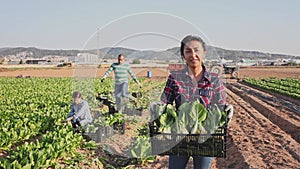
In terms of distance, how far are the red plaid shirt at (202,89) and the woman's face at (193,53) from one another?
0.31 feet

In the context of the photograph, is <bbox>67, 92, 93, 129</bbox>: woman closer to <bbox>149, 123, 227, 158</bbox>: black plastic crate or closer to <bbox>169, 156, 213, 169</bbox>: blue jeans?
<bbox>169, 156, 213, 169</bbox>: blue jeans

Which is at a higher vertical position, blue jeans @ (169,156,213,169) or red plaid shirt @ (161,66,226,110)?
red plaid shirt @ (161,66,226,110)

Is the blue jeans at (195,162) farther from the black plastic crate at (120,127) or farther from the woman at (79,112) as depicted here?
the black plastic crate at (120,127)

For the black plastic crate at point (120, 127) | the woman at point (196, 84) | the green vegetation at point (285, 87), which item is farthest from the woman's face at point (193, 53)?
the green vegetation at point (285, 87)

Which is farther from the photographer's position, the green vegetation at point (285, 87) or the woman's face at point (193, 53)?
the green vegetation at point (285, 87)

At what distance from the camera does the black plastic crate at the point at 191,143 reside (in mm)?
2850

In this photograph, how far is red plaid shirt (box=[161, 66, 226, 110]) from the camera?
3.12 m

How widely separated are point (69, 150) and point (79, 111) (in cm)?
126

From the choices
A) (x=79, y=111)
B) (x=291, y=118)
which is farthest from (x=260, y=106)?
(x=79, y=111)

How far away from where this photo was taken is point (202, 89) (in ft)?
10.3

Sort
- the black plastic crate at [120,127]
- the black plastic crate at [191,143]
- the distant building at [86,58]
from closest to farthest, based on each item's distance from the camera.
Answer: the black plastic crate at [191,143]
the distant building at [86,58]
the black plastic crate at [120,127]

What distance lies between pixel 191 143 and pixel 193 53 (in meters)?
0.76

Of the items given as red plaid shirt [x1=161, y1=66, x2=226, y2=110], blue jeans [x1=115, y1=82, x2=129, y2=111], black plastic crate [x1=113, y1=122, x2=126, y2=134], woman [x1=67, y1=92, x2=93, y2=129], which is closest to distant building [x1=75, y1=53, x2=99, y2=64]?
woman [x1=67, y1=92, x2=93, y2=129]

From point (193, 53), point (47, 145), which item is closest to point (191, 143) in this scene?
point (193, 53)
